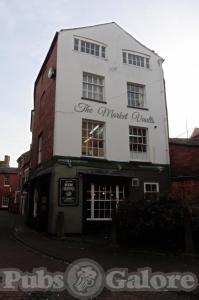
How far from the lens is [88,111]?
1577 centimetres

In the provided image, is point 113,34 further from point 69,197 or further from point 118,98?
point 69,197

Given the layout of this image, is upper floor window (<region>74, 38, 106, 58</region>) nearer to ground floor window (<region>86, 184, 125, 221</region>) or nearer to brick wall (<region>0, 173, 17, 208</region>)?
ground floor window (<region>86, 184, 125, 221</region>)

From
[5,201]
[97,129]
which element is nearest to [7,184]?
[5,201]

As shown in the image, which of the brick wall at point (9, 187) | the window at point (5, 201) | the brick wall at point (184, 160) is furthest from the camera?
the brick wall at point (9, 187)

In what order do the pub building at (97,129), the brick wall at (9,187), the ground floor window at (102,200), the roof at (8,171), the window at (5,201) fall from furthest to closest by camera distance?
the roof at (8,171)
the brick wall at (9,187)
the window at (5,201)
the ground floor window at (102,200)
the pub building at (97,129)

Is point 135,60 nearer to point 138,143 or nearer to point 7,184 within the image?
point 138,143

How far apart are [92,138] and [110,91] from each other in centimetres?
330

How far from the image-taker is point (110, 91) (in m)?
16.9

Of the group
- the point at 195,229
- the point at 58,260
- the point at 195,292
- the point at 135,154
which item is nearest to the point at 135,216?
the point at 195,229

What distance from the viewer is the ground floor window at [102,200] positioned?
1473 cm

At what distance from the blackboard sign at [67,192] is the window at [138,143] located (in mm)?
4390

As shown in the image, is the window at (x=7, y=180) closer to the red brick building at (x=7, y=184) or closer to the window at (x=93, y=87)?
the red brick building at (x=7, y=184)

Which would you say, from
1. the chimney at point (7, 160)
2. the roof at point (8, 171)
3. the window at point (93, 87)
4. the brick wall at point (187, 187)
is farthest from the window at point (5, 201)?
the brick wall at point (187, 187)

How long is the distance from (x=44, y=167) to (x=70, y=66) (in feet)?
19.8
